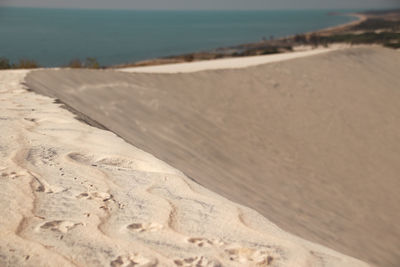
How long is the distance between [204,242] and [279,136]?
5.45 m

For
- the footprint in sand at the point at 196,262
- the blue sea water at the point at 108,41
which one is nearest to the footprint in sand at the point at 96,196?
the footprint in sand at the point at 196,262

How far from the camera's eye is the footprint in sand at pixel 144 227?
5.12 ft

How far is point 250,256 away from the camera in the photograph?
4.89 ft

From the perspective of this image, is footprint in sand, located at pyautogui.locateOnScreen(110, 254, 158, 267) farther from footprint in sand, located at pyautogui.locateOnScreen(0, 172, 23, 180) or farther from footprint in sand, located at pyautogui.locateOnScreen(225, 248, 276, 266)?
footprint in sand, located at pyautogui.locateOnScreen(0, 172, 23, 180)

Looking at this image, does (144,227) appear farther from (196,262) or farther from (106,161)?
(106,161)

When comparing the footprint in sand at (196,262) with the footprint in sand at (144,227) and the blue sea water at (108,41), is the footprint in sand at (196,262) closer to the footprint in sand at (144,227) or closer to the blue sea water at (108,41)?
the footprint in sand at (144,227)

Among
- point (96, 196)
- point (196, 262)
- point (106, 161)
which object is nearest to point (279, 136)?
point (106, 161)

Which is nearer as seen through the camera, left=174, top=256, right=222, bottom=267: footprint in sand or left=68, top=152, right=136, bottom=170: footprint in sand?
left=174, top=256, right=222, bottom=267: footprint in sand

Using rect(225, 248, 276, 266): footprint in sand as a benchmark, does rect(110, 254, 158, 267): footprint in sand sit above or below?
above

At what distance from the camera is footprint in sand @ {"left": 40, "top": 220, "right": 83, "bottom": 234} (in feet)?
4.76

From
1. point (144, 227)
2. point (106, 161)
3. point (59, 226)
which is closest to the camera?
point (59, 226)

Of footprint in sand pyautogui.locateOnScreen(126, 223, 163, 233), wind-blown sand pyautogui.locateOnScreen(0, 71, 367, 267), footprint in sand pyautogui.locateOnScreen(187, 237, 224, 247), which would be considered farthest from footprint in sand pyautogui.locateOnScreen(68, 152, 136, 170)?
footprint in sand pyautogui.locateOnScreen(187, 237, 224, 247)

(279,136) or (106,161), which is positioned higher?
(106,161)

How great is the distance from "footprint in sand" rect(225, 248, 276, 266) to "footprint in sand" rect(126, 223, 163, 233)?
29 centimetres
